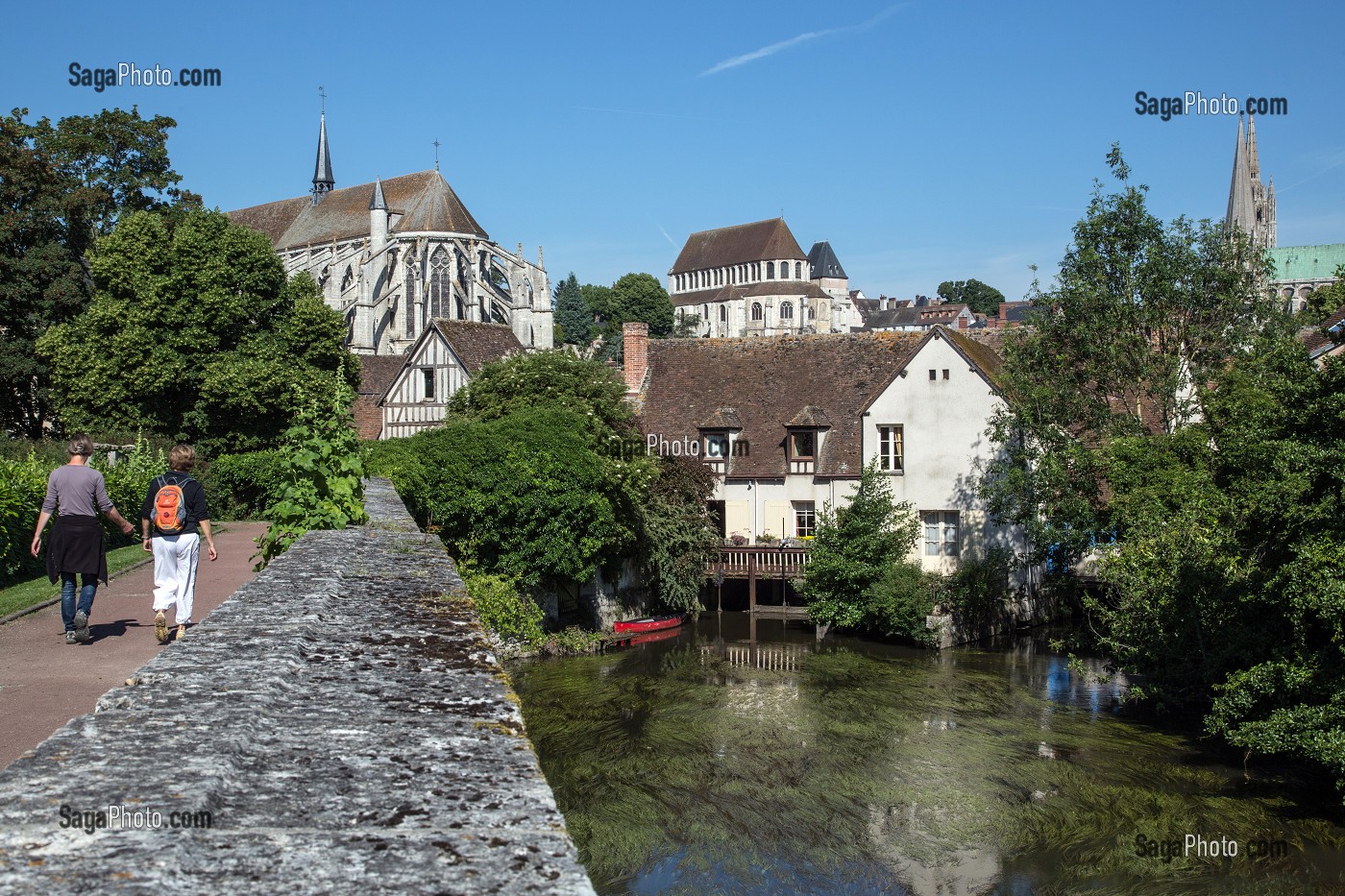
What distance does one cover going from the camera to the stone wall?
2584mm

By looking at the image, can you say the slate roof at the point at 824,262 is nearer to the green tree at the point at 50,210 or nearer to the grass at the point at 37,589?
the green tree at the point at 50,210

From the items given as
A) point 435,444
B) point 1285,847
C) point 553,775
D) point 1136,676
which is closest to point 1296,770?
point 1285,847

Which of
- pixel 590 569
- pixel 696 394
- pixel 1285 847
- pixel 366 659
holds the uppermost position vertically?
pixel 696 394

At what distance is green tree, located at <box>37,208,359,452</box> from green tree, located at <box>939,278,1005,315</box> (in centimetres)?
14905

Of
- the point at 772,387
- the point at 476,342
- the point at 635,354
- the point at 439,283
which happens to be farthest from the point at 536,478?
the point at 439,283

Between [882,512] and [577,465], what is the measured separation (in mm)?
10110

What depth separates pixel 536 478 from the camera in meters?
26.8

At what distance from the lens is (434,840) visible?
2.79 m

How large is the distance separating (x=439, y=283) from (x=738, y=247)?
246ft

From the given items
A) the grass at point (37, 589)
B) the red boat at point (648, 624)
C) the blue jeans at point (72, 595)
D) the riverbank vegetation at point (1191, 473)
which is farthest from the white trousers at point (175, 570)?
the red boat at point (648, 624)

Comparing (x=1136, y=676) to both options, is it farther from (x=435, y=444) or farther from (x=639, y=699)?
(x=435, y=444)

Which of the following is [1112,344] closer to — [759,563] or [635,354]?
[759,563]

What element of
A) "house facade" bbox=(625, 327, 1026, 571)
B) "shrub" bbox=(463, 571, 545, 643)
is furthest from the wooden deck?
"shrub" bbox=(463, 571, 545, 643)

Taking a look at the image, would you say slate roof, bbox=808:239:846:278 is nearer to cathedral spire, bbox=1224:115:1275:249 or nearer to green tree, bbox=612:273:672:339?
green tree, bbox=612:273:672:339
